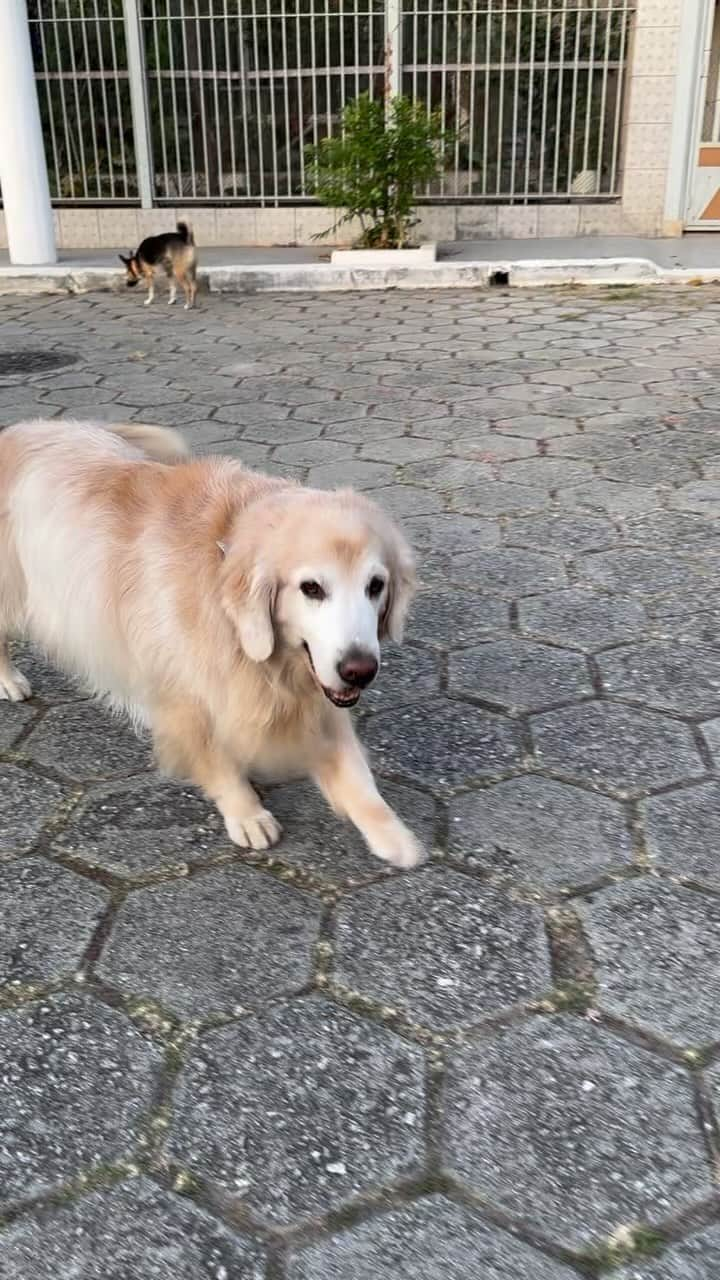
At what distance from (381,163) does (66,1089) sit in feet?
33.8

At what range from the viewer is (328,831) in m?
2.70

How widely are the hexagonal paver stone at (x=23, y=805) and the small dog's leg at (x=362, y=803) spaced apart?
734mm

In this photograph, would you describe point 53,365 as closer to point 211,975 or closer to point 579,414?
point 579,414

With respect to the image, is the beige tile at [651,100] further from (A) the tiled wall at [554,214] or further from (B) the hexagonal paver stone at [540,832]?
(B) the hexagonal paver stone at [540,832]

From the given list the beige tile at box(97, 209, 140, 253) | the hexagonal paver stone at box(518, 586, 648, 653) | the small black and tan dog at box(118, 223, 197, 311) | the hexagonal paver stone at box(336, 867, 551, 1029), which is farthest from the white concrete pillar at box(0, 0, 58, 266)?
the hexagonal paver stone at box(336, 867, 551, 1029)

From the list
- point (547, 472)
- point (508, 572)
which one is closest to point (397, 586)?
point (508, 572)

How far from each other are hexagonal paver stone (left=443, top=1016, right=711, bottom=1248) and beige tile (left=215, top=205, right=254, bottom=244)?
12612 millimetres

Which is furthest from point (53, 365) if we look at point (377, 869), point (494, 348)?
point (377, 869)

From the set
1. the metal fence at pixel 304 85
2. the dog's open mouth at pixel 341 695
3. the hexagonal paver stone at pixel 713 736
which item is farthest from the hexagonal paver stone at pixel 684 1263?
the metal fence at pixel 304 85

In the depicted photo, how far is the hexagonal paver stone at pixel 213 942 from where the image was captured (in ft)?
7.09

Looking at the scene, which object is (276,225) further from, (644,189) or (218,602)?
(218,602)

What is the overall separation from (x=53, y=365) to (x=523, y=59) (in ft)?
24.9

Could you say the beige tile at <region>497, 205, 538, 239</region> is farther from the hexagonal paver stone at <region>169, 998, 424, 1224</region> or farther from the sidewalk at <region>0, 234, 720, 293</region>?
the hexagonal paver stone at <region>169, 998, 424, 1224</region>

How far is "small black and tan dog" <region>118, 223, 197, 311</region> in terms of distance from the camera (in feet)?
32.5
